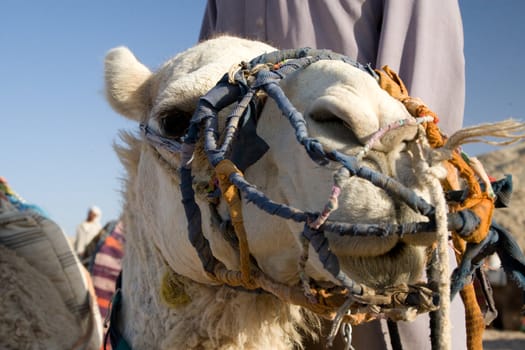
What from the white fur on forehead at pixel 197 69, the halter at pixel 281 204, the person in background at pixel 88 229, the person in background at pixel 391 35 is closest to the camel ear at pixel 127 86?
the white fur on forehead at pixel 197 69

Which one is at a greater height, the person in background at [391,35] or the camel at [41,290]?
the person in background at [391,35]

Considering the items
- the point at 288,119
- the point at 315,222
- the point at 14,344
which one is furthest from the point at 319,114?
the point at 14,344

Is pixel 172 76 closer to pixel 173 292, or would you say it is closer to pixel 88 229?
pixel 173 292

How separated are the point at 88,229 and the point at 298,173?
1154cm

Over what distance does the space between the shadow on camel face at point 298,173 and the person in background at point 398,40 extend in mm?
583

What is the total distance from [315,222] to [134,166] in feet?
4.17

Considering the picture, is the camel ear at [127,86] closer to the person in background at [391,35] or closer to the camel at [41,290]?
the person in background at [391,35]

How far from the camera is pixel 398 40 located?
7.87 ft

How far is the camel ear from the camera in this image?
233 cm

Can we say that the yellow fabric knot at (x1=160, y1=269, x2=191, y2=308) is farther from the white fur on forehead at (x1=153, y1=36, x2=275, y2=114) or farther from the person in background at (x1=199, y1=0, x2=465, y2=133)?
the person in background at (x1=199, y1=0, x2=465, y2=133)

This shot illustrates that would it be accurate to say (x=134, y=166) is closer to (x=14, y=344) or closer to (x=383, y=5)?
(x=14, y=344)

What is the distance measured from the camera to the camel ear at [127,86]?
233 cm

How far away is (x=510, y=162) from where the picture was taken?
612 inches

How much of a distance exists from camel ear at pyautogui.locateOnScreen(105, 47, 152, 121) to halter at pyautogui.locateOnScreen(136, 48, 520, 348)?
1.07ft
